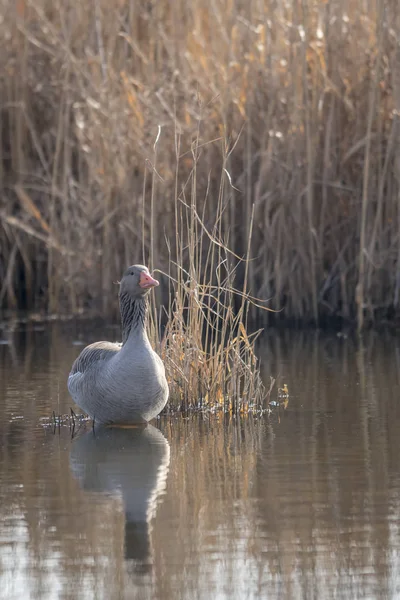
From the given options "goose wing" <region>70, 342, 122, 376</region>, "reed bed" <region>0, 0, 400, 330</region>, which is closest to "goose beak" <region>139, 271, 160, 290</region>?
"goose wing" <region>70, 342, 122, 376</region>

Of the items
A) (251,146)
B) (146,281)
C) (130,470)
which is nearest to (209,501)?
(130,470)

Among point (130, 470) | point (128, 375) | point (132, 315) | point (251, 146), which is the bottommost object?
point (130, 470)

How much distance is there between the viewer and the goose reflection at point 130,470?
17.5ft

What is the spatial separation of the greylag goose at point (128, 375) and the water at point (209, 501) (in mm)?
176

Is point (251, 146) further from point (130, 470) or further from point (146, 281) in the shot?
point (130, 470)

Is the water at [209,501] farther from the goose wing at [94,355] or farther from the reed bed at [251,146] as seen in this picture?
the reed bed at [251,146]

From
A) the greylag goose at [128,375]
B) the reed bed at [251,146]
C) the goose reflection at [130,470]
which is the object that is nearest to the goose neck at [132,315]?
the greylag goose at [128,375]

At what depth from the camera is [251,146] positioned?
12.2 m

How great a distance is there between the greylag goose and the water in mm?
176

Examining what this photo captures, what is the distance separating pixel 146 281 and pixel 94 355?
639 mm

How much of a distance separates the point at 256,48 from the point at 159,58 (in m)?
1.12

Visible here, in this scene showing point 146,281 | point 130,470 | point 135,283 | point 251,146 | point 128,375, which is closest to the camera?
point 130,470

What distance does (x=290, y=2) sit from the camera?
1217cm

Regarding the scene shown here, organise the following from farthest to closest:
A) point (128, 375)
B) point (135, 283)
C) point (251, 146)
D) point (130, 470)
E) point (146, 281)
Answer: point (251, 146)
point (135, 283)
point (146, 281)
point (128, 375)
point (130, 470)
